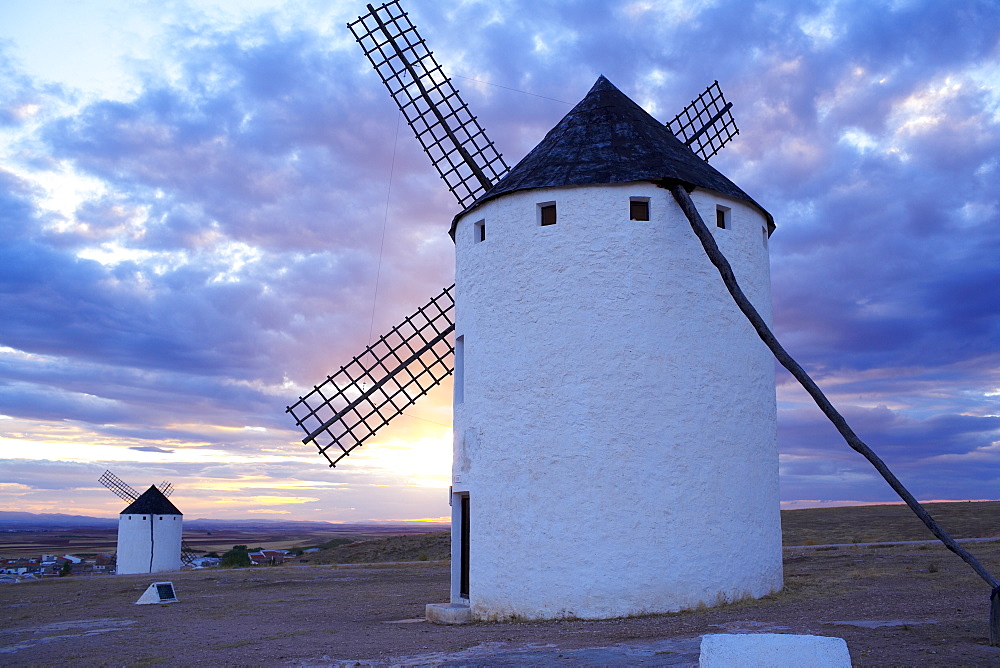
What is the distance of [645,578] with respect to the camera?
34.5ft

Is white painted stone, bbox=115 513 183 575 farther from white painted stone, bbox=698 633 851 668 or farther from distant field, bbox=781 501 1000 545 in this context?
white painted stone, bbox=698 633 851 668

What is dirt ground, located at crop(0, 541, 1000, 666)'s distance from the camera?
306 inches

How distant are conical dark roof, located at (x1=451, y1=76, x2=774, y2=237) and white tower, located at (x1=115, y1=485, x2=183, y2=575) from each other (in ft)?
87.5

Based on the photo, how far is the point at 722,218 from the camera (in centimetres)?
1239

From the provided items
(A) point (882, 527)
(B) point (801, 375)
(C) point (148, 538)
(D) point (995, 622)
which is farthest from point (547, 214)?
(C) point (148, 538)

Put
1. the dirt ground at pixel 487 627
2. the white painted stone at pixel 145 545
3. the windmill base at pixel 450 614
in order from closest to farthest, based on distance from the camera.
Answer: the dirt ground at pixel 487 627, the windmill base at pixel 450 614, the white painted stone at pixel 145 545

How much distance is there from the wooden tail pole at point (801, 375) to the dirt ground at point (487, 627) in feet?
2.79

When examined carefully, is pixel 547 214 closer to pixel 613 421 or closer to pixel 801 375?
pixel 613 421

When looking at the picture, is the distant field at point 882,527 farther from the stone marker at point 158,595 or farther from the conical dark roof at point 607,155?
the stone marker at point 158,595

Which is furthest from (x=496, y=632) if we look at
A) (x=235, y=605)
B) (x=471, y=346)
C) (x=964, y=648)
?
(x=235, y=605)

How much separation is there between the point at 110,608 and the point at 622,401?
38.4 ft

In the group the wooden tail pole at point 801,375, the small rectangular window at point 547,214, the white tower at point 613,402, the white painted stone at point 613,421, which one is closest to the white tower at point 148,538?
the white tower at point 613,402

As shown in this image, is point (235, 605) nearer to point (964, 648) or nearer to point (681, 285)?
point (681, 285)

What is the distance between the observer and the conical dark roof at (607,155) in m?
11.7
